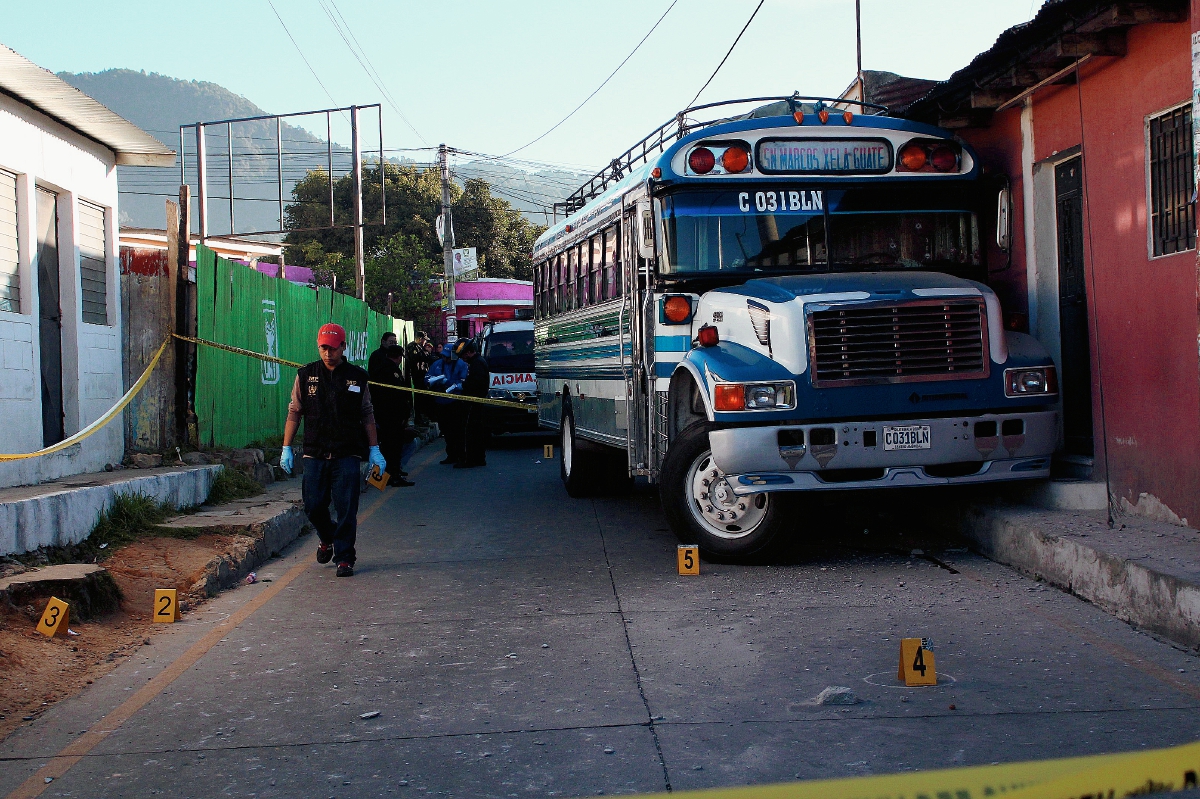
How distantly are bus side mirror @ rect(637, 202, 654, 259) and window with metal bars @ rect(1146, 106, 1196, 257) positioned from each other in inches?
143

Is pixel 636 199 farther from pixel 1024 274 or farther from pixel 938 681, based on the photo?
pixel 938 681

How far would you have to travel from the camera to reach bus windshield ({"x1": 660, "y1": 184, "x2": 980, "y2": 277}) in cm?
967

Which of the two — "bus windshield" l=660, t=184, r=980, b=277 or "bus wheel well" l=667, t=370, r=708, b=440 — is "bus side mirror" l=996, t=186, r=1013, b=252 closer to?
"bus windshield" l=660, t=184, r=980, b=277

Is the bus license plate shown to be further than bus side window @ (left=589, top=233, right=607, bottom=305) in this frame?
No

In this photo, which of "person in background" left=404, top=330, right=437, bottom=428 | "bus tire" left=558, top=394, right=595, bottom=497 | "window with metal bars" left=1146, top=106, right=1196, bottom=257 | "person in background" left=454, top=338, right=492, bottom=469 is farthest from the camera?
"person in background" left=404, top=330, right=437, bottom=428

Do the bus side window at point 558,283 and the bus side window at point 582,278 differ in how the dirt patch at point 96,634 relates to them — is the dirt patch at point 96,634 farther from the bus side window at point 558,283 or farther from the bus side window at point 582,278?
the bus side window at point 558,283

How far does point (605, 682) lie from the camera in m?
5.88

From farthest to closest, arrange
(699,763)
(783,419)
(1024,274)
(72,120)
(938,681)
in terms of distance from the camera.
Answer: (72,120)
(1024,274)
(783,419)
(938,681)
(699,763)

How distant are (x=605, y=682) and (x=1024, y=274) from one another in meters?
6.30

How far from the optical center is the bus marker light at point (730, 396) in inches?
332

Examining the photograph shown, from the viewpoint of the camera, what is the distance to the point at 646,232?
972cm

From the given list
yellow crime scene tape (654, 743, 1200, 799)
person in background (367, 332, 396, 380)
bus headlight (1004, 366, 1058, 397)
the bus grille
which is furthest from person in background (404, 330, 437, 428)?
yellow crime scene tape (654, 743, 1200, 799)

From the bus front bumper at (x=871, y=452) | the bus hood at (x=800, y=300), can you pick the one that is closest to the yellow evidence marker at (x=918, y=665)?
the bus front bumper at (x=871, y=452)

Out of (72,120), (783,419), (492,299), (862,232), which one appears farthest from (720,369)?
(492,299)
